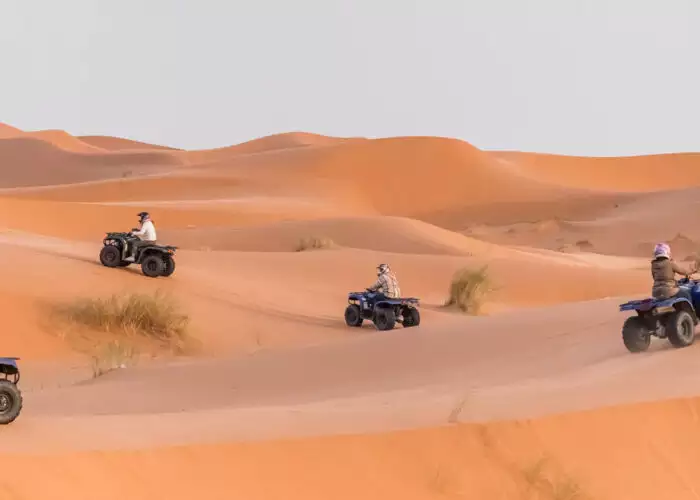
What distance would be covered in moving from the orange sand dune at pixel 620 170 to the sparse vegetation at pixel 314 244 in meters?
68.8

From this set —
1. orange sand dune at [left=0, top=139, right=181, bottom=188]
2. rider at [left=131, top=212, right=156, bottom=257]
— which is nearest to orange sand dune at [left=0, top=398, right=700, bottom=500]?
rider at [left=131, top=212, right=156, bottom=257]

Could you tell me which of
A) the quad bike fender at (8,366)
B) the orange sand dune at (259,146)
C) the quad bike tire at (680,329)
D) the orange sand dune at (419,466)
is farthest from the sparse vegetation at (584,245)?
the orange sand dune at (259,146)

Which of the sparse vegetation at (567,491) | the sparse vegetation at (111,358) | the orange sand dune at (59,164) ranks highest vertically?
the orange sand dune at (59,164)

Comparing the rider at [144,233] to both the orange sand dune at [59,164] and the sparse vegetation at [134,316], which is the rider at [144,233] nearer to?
the sparse vegetation at [134,316]

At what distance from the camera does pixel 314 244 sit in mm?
31641

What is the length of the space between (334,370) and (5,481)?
677 centimetres

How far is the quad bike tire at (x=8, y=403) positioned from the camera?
7.07 m

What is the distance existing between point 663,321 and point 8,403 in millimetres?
5680

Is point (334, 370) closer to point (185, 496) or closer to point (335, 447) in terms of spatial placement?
point (335, 447)

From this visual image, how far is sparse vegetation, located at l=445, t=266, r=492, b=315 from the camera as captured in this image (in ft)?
68.5

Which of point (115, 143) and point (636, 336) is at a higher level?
point (115, 143)

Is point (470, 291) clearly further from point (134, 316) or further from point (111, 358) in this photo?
point (111, 358)

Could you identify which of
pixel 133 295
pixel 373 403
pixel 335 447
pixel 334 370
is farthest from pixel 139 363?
pixel 335 447

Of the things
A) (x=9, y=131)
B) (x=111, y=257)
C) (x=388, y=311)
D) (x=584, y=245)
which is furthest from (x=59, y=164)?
(x=388, y=311)
